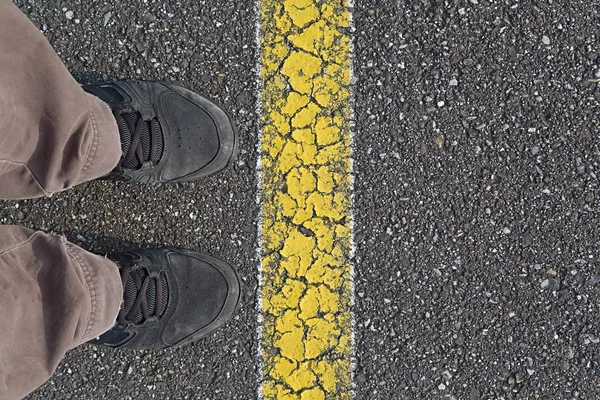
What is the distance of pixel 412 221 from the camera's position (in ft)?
7.41

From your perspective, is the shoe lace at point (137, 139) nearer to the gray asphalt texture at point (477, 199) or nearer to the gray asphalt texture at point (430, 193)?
the gray asphalt texture at point (430, 193)

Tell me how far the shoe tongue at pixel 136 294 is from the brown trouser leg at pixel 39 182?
0.27 m

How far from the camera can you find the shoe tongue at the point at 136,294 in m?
2.14

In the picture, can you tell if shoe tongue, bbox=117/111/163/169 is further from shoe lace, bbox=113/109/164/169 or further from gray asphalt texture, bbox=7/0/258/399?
gray asphalt texture, bbox=7/0/258/399

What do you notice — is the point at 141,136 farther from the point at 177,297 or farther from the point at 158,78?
the point at 177,297

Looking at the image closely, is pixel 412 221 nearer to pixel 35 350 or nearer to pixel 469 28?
pixel 469 28

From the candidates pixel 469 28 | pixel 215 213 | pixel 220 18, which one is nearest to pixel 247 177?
pixel 215 213

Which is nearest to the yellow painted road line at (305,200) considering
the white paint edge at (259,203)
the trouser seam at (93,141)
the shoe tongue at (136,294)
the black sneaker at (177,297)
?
the white paint edge at (259,203)

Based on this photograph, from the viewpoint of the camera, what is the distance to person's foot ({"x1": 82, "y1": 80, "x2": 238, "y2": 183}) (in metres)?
2.14

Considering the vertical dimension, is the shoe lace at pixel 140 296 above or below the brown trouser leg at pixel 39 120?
below

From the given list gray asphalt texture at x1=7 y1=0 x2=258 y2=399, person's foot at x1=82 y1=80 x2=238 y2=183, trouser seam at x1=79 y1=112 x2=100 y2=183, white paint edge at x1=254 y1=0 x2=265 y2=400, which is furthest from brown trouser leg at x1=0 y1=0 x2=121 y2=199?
white paint edge at x1=254 y1=0 x2=265 y2=400

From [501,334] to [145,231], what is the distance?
1386 mm

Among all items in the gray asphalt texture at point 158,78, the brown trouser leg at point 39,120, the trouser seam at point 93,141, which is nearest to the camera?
the brown trouser leg at point 39,120

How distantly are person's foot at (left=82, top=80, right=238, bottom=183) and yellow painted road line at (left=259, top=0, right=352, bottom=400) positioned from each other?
0.59 feet
